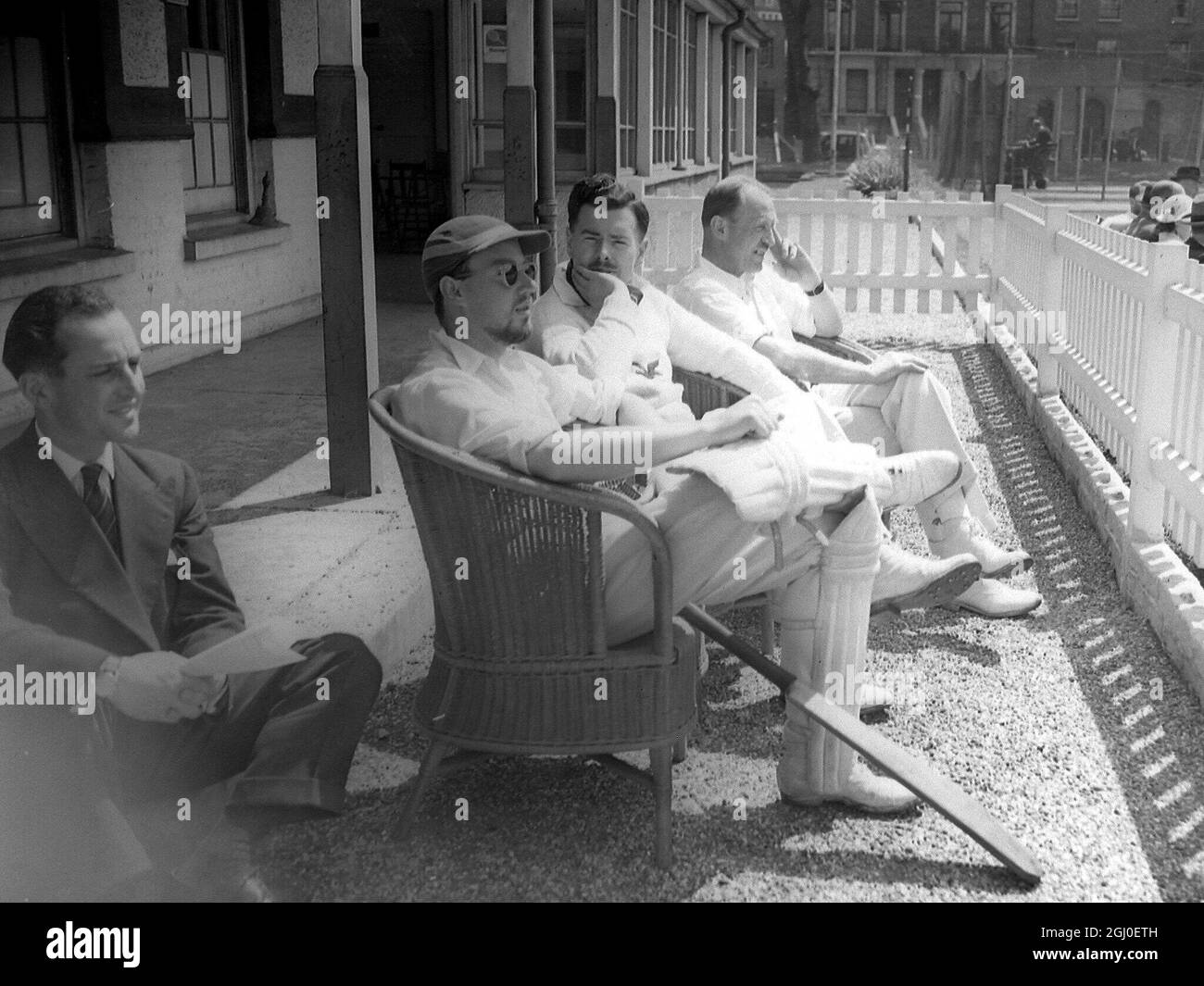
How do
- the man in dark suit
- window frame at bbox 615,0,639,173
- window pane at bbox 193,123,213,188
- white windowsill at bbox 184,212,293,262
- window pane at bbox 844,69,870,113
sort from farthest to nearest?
1. window pane at bbox 844,69,870,113
2. window frame at bbox 615,0,639,173
3. window pane at bbox 193,123,213,188
4. white windowsill at bbox 184,212,293,262
5. the man in dark suit

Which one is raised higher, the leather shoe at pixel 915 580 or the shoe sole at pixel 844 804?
the leather shoe at pixel 915 580

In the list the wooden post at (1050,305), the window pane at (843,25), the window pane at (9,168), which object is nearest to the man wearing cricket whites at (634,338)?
the window pane at (9,168)

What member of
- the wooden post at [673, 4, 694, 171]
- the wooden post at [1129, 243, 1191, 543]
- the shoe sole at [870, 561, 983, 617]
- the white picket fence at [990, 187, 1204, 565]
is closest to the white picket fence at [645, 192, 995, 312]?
the white picket fence at [990, 187, 1204, 565]

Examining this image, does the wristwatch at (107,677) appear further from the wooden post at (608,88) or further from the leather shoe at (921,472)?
the wooden post at (608,88)

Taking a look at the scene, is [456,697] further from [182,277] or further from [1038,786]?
[182,277]

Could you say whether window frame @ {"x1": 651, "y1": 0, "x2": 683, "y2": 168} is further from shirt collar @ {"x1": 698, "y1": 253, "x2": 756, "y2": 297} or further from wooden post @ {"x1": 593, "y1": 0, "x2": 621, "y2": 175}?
shirt collar @ {"x1": 698, "y1": 253, "x2": 756, "y2": 297}

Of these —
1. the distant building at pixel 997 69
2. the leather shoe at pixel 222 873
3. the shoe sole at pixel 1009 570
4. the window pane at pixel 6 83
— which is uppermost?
the distant building at pixel 997 69

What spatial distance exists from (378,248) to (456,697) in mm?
12379

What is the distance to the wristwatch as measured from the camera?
7.21 feet

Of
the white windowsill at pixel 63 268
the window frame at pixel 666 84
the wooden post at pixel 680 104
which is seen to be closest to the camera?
the white windowsill at pixel 63 268

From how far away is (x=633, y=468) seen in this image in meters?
2.58

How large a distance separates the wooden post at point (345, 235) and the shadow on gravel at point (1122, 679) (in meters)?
2.33

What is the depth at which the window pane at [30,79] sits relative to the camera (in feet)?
20.1

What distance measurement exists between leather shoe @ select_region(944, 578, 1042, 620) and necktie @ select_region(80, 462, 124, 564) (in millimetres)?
2934
